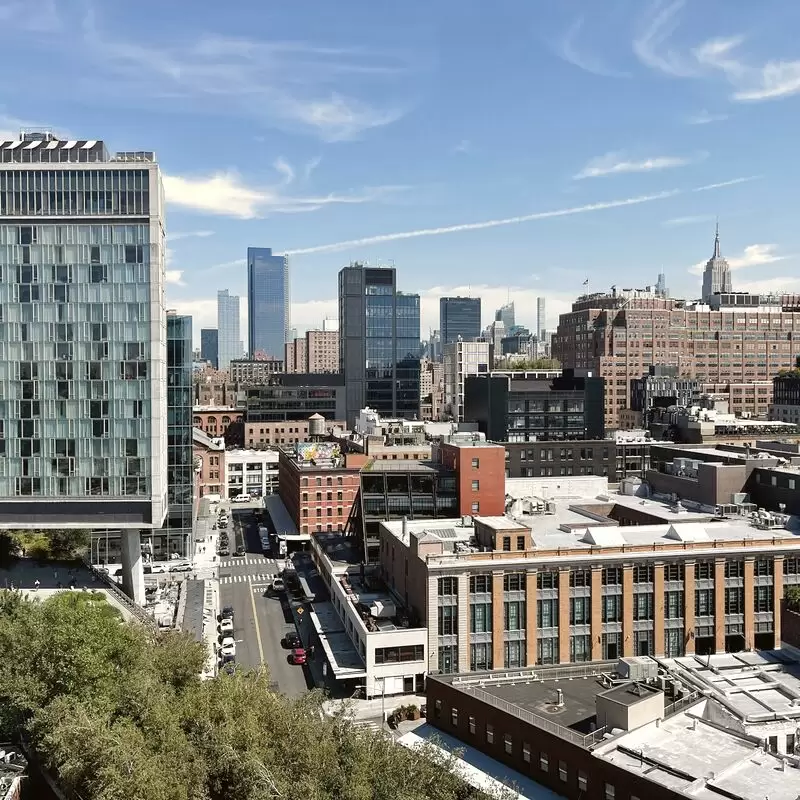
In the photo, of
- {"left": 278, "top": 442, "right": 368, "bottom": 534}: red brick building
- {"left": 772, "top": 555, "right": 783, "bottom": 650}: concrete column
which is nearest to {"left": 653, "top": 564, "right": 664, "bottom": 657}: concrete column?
{"left": 772, "top": 555, "right": 783, "bottom": 650}: concrete column

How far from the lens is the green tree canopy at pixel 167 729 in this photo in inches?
1569

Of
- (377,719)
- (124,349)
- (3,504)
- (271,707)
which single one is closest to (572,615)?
(377,719)

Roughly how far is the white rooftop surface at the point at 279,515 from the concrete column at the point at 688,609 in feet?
226

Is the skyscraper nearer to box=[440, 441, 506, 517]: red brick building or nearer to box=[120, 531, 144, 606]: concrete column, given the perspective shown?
box=[120, 531, 144, 606]: concrete column

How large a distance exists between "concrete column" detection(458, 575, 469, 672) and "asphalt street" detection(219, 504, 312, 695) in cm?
1428

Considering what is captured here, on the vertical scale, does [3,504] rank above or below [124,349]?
below

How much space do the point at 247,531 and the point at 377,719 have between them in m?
84.2

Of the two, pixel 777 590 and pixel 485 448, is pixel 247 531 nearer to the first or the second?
pixel 485 448

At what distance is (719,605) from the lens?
3054 inches

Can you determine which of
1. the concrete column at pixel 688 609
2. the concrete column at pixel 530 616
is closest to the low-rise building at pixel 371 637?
the concrete column at pixel 530 616

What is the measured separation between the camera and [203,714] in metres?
48.5

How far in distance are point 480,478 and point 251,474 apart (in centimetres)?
8728

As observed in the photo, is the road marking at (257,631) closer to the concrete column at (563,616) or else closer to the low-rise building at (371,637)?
the low-rise building at (371,637)

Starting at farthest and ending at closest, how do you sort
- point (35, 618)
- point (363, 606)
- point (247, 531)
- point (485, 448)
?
1. point (247, 531)
2. point (485, 448)
3. point (363, 606)
4. point (35, 618)
